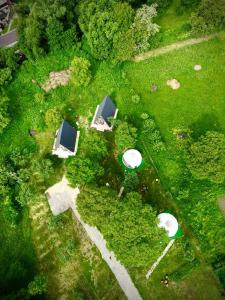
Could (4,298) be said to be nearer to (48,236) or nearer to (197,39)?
(48,236)

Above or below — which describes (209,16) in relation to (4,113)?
below

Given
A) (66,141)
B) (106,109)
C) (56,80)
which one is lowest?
(66,141)

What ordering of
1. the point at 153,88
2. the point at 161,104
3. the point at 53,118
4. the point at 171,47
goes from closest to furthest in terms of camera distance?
1. the point at 53,118
2. the point at 161,104
3. the point at 153,88
4. the point at 171,47

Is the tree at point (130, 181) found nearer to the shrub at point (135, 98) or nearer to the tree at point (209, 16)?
the shrub at point (135, 98)

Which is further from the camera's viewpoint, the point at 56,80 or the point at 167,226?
the point at 56,80

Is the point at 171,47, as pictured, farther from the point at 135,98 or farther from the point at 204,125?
the point at 204,125

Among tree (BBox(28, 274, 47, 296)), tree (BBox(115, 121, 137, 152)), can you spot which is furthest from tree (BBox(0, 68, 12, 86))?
tree (BBox(28, 274, 47, 296))

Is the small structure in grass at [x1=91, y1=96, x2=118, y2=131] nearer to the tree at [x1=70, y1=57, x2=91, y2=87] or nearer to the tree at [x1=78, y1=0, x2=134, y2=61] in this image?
the tree at [x1=70, y1=57, x2=91, y2=87]

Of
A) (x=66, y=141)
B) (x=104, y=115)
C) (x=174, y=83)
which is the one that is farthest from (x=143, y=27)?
(x=66, y=141)
